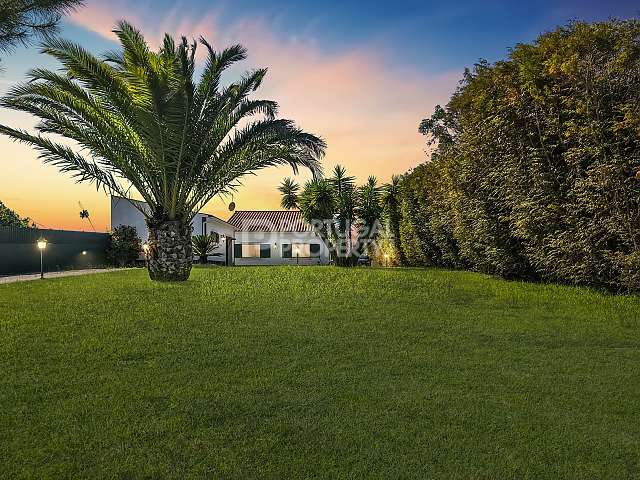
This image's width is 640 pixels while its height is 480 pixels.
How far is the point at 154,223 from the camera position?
12.5 meters

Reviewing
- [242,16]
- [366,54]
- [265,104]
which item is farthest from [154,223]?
[366,54]

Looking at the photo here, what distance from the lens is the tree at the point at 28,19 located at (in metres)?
7.09

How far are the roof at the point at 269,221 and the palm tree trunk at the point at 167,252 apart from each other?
893 inches

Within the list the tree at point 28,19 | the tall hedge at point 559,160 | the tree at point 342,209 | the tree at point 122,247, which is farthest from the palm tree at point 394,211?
the tree at point 28,19

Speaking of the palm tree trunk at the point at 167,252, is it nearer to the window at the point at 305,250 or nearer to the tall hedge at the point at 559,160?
the tall hedge at the point at 559,160

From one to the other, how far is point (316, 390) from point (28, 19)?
6999mm

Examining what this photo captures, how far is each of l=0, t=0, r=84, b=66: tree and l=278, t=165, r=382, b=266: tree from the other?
21981 millimetres

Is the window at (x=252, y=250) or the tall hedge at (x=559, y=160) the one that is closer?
the tall hedge at (x=559, y=160)

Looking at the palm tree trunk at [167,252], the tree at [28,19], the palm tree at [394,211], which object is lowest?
the palm tree trunk at [167,252]

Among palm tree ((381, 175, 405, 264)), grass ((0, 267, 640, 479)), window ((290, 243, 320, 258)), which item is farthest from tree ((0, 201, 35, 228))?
grass ((0, 267, 640, 479))

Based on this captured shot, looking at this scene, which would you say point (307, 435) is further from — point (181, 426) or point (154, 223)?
point (154, 223)

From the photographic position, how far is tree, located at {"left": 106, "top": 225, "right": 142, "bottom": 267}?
2070cm

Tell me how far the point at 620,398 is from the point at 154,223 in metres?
10.8

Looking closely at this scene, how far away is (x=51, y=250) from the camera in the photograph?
57.2ft
